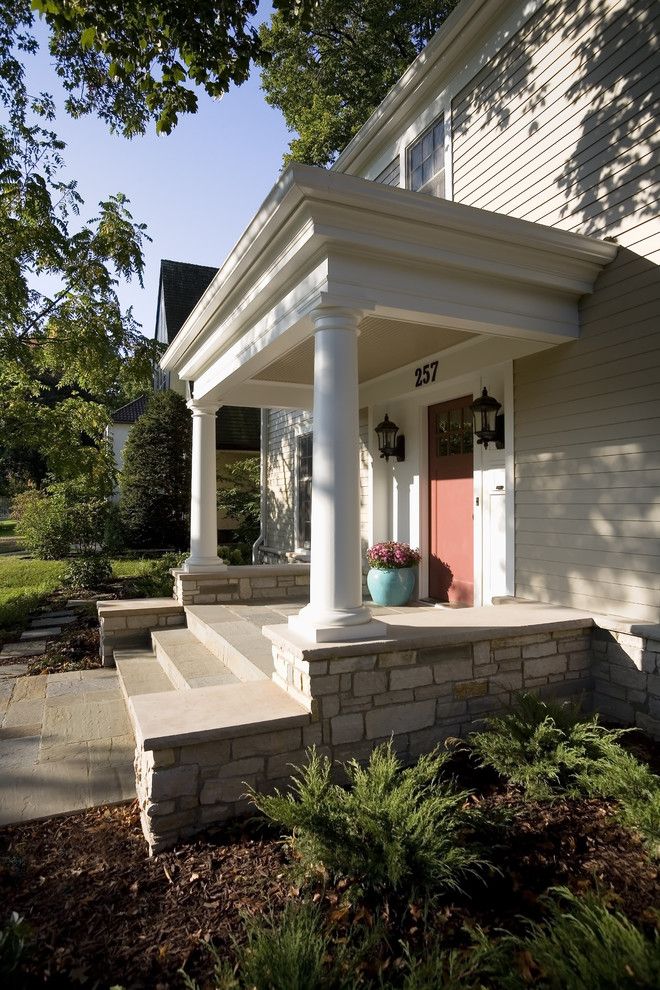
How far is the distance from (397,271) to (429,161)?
12.4 ft

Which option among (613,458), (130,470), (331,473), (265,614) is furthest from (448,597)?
(130,470)

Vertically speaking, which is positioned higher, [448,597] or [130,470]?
[130,470]

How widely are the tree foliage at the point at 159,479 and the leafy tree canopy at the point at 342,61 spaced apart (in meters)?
6.44

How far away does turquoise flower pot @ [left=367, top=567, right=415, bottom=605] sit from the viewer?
248 inches

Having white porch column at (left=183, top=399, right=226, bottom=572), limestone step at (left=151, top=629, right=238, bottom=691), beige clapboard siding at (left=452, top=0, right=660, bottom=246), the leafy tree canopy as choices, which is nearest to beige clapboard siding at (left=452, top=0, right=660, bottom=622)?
beige clapboard siding at (left=452, top=0, right=660, bottom=246)

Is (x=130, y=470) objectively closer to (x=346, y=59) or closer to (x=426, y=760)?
(x=346, y=59)

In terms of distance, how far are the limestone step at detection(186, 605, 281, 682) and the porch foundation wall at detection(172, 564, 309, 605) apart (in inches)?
8.4

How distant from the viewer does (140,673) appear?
5336mm

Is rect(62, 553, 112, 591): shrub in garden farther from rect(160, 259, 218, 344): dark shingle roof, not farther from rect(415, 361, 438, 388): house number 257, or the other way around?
rect(160, 259, 218, 344): dark shingle roof

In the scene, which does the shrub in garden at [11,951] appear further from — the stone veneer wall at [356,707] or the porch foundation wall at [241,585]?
the porch foundation wall at [241,585]

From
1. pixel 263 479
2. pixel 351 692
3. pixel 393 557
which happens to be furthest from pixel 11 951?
pixel 263 479

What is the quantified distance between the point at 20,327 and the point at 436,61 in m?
5.64

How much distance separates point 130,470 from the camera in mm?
14305

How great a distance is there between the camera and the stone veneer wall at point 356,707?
2.97m
